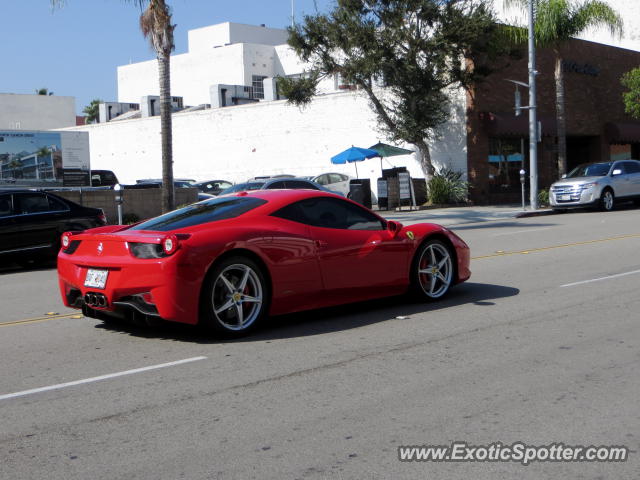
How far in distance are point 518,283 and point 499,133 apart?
25.2 meters

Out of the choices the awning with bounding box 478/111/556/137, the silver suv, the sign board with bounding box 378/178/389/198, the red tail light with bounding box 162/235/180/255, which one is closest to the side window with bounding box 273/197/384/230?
the red tail light with bounding box 162/235/180/255

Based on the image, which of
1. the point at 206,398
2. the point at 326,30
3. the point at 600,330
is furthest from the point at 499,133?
the point at 206,398

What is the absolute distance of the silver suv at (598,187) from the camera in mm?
26953

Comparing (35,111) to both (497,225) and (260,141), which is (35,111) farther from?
(497,225)

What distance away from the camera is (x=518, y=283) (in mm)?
10406

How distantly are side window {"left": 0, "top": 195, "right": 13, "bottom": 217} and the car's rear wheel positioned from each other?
19.9 meters

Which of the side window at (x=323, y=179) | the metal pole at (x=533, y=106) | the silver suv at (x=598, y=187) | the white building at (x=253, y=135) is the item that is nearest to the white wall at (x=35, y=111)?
the white building at (x=253, y=135)

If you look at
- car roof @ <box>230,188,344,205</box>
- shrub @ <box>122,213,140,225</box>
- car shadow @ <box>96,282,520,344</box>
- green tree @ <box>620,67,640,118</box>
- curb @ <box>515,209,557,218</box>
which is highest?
green tree @ <box>620,67,640,118</box>

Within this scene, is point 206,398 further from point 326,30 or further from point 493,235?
point 326,30

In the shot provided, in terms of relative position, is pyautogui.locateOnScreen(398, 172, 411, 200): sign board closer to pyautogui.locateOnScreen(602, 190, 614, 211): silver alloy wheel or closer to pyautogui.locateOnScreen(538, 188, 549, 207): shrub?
pyautogui.locateOnScreen(538, 188, 549, 207): shrub

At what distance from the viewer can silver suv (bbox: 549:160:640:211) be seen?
26953 millimetres

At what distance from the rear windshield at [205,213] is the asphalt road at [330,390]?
3.40 feet

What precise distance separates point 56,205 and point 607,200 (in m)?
19.4

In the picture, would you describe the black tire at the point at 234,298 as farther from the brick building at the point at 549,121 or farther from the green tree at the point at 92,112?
the green tree at the point at 92,112
